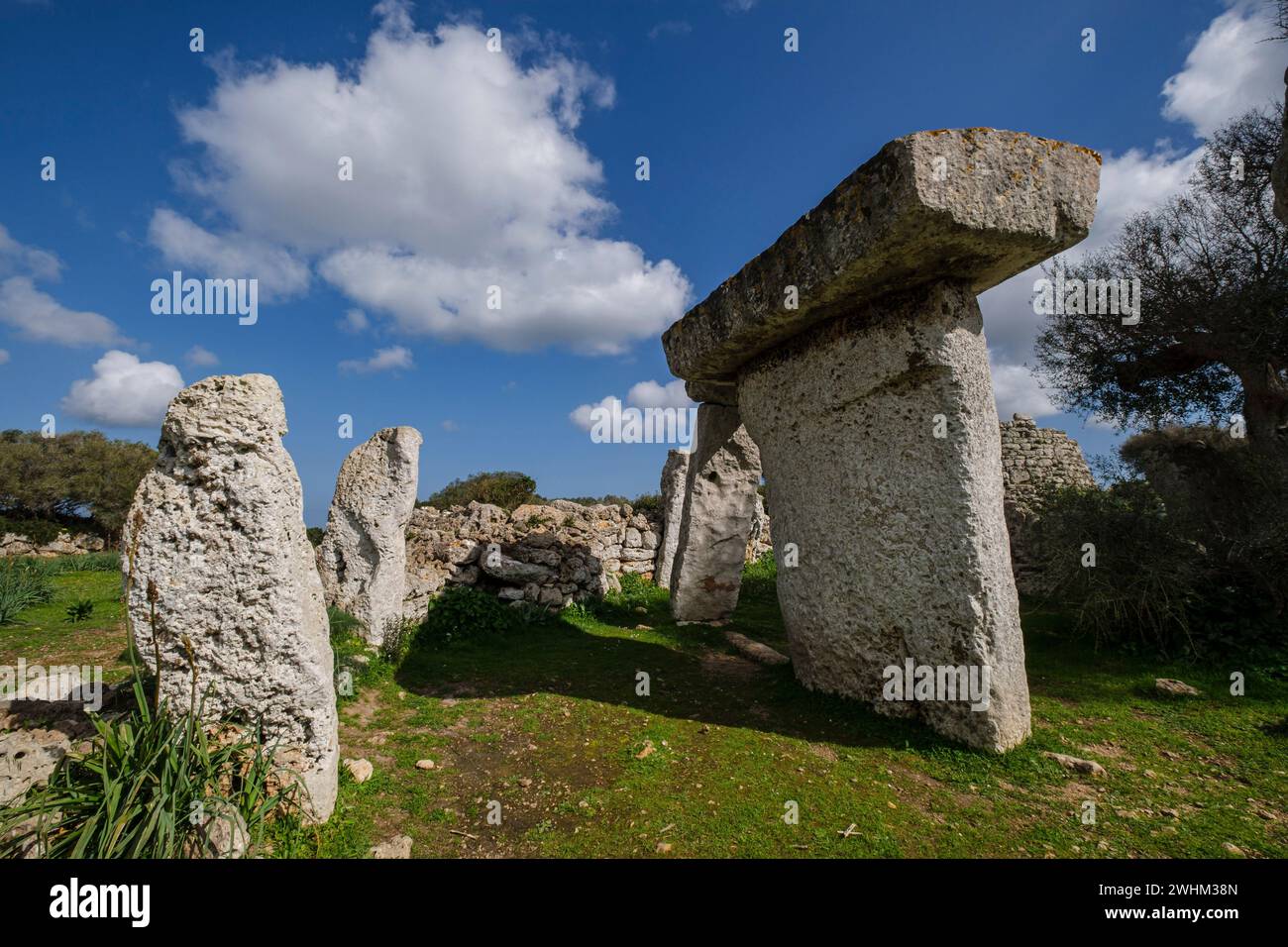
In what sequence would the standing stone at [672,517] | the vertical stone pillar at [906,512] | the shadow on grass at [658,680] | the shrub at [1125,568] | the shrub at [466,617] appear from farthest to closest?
1. the standing stone at [672,517]
2. the shrub at [466,617]
3. the shrub at [1125,568]
4. the shadow on grass at [658,680]
5. the vertical stone pillar at [906,512]

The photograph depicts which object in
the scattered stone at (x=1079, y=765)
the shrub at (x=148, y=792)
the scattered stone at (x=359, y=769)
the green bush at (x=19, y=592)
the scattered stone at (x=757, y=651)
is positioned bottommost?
the scattered stone at (x=1079, y=765)

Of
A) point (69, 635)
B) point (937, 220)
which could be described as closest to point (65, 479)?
point (69, 635)

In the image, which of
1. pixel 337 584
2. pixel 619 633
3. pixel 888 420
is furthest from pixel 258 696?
pixel 619 633

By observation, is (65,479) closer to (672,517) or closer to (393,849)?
(672,517)

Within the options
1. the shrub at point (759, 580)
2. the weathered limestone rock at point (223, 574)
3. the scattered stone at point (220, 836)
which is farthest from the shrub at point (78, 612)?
the shrub at point (759, 580)

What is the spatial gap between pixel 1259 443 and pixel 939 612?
9.69m

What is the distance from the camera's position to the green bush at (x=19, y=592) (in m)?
7.00

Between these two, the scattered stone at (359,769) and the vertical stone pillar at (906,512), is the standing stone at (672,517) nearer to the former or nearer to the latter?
the vertical stone pillar at (906,512)

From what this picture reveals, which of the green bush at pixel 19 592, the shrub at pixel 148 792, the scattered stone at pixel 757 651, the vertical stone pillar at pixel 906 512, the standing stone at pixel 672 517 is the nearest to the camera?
the shrub at pixel 148 792

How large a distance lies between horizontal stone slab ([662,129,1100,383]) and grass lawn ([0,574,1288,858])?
3.31 meters

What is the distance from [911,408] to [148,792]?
193 inches

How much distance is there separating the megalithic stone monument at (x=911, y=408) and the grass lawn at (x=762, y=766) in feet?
1.78

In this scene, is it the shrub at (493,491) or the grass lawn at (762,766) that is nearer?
the grass lawn at (762,766)

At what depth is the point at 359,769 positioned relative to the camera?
3727mm
